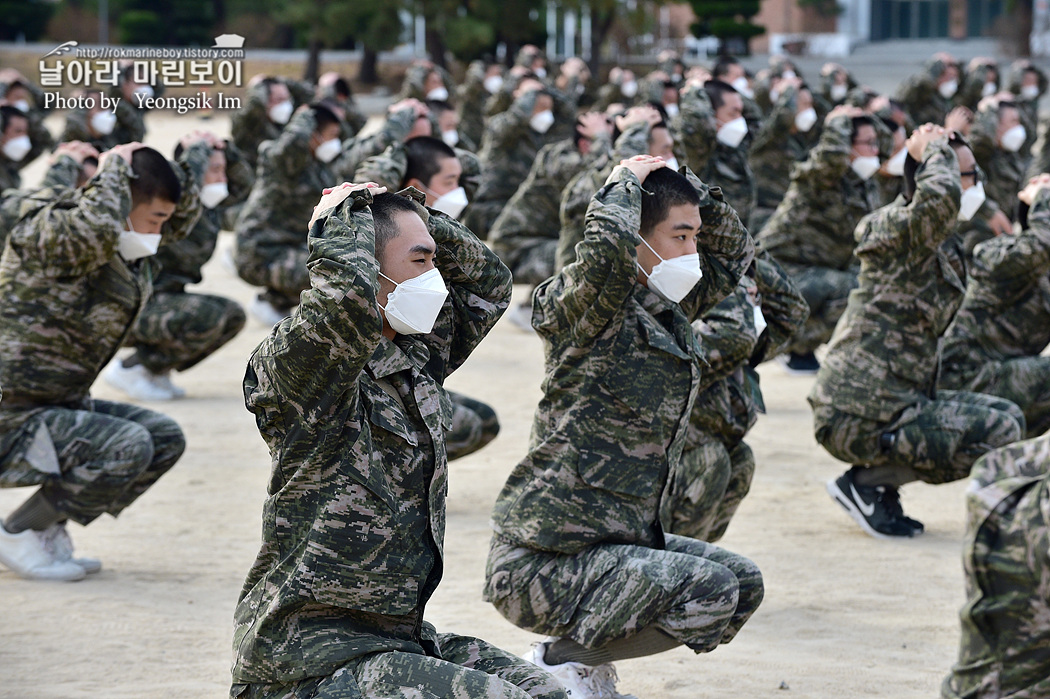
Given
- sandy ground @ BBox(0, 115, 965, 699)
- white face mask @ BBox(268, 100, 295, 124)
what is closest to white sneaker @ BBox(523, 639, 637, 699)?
sandy ground @ BBox(0, 115, 965, 699)

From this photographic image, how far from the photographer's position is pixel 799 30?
165 ft

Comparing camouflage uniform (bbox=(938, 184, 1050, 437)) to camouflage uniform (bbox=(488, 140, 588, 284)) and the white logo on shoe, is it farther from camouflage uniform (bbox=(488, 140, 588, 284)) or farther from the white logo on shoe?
camouflage uniform (bbox=(488, 140, 588, 284))

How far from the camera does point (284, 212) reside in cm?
1063

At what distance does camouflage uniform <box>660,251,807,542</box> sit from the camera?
5309mm

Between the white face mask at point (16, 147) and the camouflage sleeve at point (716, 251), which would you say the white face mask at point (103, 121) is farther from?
the camouflage sleeve at point (716, 251)

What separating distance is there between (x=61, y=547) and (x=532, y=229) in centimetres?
636

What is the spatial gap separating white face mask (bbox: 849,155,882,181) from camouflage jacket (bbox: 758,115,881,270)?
73 mm

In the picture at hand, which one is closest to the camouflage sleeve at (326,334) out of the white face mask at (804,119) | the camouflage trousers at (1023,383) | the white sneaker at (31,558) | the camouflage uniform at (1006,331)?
the white sneaker at (31,558)

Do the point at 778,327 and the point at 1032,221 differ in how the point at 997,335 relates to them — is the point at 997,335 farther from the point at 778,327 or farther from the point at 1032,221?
the point at 778,327

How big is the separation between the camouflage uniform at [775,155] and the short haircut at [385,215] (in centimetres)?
877

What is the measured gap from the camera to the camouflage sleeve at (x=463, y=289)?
3.86 m

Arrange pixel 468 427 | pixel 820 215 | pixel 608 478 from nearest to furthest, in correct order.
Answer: pixel 608 478 < pixel 468 427 < pixel 820 215

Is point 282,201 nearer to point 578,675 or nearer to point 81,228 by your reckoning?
point 81,228

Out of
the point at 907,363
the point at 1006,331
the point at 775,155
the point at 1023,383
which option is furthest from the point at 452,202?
the point at 775,155
